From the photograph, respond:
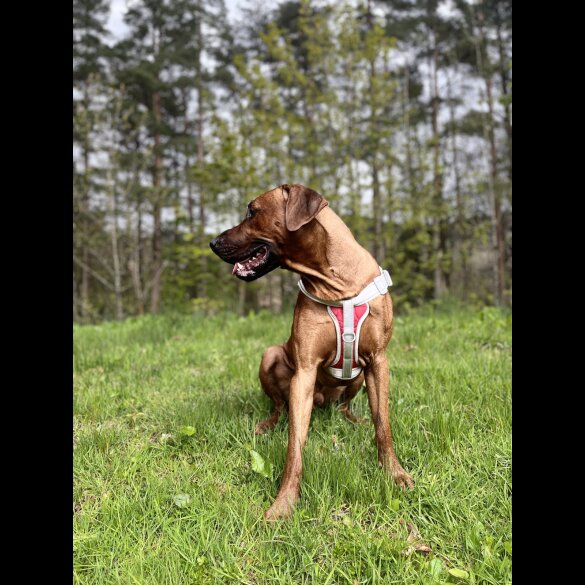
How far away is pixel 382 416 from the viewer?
7.94 feet

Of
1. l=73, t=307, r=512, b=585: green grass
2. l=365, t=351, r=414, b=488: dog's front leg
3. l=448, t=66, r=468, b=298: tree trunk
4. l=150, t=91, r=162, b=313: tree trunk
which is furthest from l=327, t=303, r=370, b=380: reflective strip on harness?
l=448, t=66, r=468, b=298: tree trunk

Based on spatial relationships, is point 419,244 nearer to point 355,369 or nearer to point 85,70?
point 355,369

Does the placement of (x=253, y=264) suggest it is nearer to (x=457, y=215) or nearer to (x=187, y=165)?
(x=457, y=215)

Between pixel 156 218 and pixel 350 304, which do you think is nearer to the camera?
pixel 350 304

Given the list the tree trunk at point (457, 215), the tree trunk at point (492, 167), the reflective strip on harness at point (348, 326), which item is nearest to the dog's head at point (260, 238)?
the reflective strip on harness at point (348, 326)

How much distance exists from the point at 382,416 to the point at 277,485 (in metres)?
0.68

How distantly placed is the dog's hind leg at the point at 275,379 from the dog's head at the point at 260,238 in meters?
0.68

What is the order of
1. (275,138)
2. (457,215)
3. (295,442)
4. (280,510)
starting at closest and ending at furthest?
1. (280,510)
2. (295,442)
3. (275,138)
4. (457,215)

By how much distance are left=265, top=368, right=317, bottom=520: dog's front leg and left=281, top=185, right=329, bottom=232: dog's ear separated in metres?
0.81

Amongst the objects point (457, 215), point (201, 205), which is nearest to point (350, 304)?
point (201, 205)

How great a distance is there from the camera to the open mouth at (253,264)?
8.12 feet

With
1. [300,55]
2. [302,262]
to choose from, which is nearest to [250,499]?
[302,262]

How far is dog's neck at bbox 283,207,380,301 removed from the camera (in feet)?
7.93

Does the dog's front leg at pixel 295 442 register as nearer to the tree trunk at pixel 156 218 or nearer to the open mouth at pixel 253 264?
the open mouth at pixel 253 264
